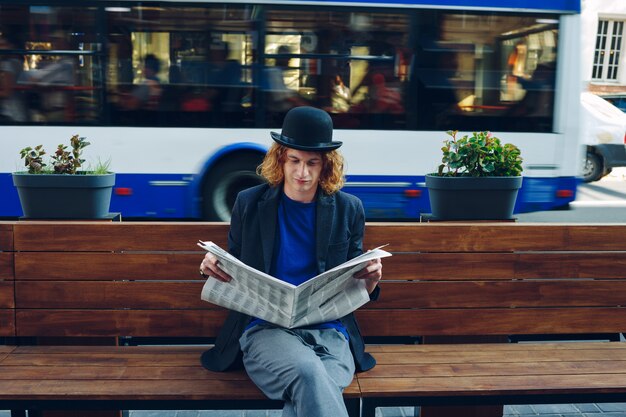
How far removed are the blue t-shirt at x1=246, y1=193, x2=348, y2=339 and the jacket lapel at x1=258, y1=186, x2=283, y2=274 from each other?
1.8 inches

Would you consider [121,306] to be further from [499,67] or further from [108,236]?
[499,67]

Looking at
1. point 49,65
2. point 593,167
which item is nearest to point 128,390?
point 49,65

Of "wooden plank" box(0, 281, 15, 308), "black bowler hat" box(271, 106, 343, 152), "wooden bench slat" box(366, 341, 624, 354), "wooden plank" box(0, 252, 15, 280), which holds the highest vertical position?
"black bowler hat" box(271, 106, 343, 152)

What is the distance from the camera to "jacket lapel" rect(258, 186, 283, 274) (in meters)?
2.94

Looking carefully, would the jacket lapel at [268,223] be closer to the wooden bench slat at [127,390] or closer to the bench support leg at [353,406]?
the wooden bench slat at [127,390]

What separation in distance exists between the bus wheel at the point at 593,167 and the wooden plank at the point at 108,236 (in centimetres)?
1354

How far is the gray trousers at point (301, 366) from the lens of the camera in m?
2.51

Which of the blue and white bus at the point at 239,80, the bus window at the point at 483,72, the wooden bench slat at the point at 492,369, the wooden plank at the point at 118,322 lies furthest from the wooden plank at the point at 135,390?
the bus window at the point at 483,72

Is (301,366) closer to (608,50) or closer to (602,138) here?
(602,138)

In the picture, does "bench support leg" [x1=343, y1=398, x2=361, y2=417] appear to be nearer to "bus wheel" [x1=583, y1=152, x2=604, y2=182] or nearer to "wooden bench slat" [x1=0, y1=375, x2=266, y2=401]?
"wooden bench slat" [x1=0, y1=375, x2=266, y2=401]

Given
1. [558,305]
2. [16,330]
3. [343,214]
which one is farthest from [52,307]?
[558,305]

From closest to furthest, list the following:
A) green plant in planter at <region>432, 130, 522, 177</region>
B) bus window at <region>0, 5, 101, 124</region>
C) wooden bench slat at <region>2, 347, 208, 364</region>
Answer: wooden bench slat at <region>2, 347, 208, 364</region> < green plant in planter at <region>432, 130, 522, 177</region> < bus window at <region>0, 5, 101, 124</region>

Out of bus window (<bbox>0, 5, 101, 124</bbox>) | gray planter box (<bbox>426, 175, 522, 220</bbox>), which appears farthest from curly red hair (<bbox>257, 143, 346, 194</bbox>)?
bus window (<bbox>0, 5, 101, 124</bbox>)

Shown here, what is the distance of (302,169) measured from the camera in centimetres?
293
